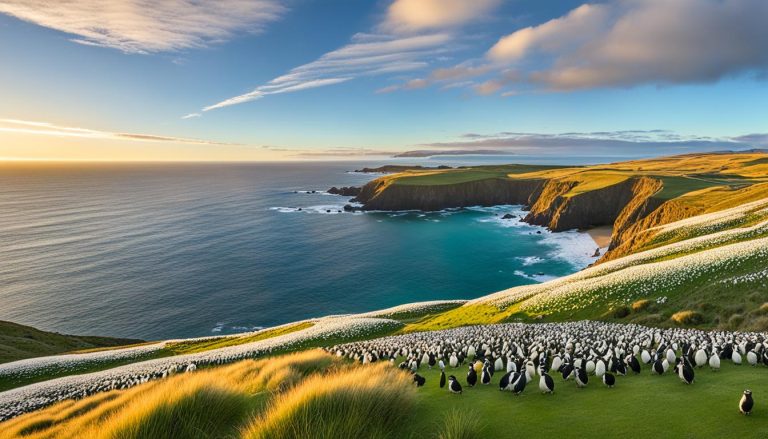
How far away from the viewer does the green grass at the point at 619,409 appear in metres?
8.17

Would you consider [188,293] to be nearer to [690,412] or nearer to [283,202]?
[690,412]

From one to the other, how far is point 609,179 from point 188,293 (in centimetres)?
12439

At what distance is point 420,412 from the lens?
31.6 feet

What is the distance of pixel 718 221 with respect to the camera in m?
56.0

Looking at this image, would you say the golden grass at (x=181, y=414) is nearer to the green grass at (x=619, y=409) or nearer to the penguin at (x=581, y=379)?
the green grass at (x=619, y=409)

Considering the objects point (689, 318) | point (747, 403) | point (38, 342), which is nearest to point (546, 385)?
point (747, 403)

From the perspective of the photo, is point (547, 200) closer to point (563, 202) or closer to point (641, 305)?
point (563, 202)

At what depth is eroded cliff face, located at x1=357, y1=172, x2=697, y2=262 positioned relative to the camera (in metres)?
82.1

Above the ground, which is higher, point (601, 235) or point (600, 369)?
point (600, 369)

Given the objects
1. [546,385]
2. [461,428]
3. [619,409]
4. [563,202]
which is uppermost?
[461,428]

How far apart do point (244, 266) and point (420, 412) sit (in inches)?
3521

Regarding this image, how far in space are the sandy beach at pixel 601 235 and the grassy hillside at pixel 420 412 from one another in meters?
97.3

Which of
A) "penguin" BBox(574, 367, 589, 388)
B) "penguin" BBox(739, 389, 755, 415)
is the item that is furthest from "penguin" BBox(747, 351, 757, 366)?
"penguin" BBox(739, 389, 755, 415)

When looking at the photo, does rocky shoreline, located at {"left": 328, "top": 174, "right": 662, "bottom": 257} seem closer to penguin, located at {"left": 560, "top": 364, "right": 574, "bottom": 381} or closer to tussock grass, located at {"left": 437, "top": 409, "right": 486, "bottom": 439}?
penguin, located at {"left": 560, "top": 364, "right": 574, "bottom": 381}
